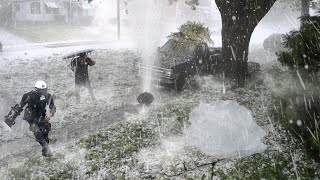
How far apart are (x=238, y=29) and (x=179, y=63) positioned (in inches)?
107

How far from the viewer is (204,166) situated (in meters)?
6.95

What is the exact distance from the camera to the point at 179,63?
11922 millimetres

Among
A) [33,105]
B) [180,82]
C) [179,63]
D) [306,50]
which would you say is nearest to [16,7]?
[179,63]

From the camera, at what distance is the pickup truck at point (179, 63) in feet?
38.4

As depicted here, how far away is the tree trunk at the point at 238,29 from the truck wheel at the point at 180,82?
192cm

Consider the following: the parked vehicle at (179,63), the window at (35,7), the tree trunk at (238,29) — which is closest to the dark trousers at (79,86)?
the parked vehicle at (179,63)

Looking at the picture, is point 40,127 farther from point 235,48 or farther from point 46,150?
point 235,48

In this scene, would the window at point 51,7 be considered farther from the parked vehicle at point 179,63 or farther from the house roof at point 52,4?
the parked vehicle at point 179,63

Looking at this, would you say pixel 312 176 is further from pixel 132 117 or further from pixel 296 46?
pixel 132 117

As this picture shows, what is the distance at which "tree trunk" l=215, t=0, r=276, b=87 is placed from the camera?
38.0 feet

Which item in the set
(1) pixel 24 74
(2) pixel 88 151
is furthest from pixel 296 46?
(1) pixel 24 74

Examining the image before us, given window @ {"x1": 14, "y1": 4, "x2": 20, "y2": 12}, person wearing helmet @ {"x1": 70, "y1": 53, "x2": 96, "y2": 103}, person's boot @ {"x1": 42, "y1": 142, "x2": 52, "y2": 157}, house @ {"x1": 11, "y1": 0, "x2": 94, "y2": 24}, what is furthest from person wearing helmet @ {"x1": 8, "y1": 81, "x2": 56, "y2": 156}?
window @ {"x1": 14, "y1": 4, "x2": 20, "y2": 12}

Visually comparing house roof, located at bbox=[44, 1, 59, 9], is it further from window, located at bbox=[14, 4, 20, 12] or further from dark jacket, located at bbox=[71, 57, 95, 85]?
dark jacket, located at bbox=[71, 57, 95, 85]

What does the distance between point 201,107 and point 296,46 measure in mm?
3550
